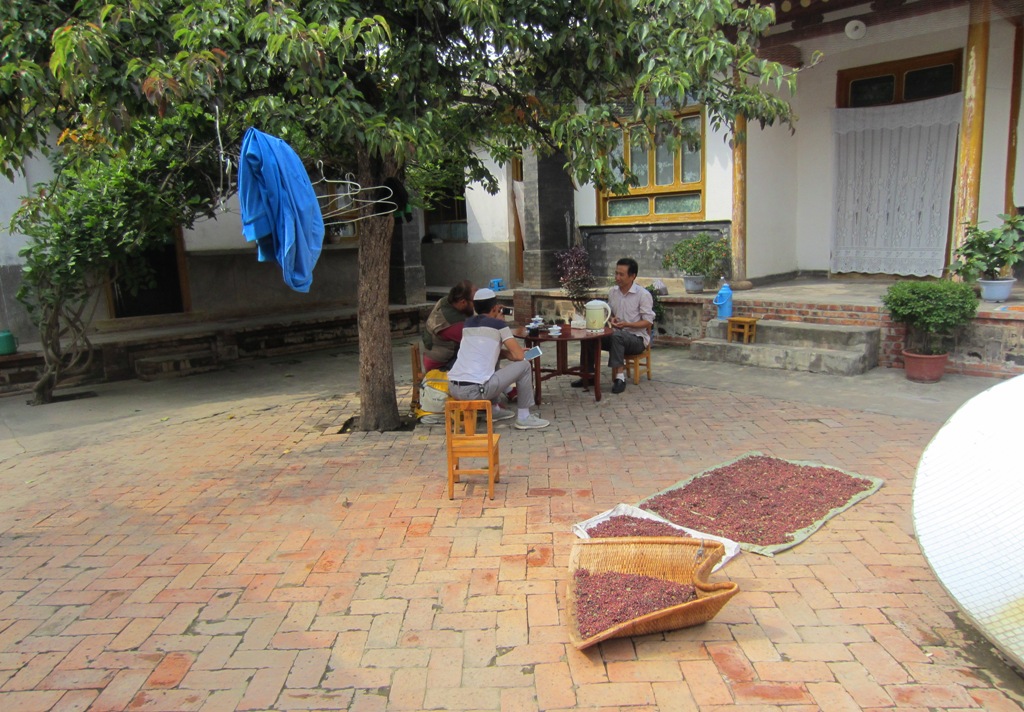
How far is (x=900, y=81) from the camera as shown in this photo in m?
9.65

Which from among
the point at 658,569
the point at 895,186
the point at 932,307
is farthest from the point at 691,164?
Answer: the point at 658,569

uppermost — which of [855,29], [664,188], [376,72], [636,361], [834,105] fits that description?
[855,29]

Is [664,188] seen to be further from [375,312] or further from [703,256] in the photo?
[375,312]

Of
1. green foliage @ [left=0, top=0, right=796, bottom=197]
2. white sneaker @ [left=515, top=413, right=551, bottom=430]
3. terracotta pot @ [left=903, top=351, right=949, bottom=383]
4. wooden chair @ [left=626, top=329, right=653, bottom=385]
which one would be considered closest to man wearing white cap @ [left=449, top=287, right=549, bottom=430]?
white sneaker @ [left=515, top=413, right=551, bottom=430]

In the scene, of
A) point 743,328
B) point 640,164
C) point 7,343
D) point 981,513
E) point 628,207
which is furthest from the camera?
point 628,207

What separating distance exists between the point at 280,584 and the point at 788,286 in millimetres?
8639

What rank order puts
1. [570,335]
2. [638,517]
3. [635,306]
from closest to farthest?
[638,517]
[570,335]
[635,306]

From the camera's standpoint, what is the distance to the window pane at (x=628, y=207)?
37.0ft

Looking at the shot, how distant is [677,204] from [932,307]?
4569mm

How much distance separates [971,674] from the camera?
269 centimetres

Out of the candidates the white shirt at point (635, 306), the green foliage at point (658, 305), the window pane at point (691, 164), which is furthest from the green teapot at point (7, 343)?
the window pane at point (691, 164)

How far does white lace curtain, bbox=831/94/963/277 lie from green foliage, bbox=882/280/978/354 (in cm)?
285

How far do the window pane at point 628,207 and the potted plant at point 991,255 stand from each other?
4.64 meters

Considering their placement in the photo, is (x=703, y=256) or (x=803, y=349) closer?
(x=803, y=349)
